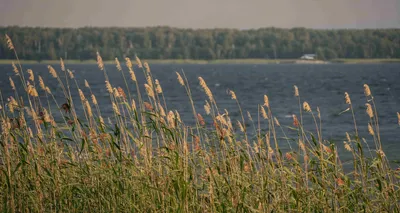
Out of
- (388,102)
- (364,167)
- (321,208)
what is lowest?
(321,208)

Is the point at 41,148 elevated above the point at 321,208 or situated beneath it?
elevated above

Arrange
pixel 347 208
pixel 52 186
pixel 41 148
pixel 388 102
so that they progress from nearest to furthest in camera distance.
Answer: pixel 347 208, pixel 52 186, pixel 41 148, pixel 388 102

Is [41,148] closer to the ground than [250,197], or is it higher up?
higher up

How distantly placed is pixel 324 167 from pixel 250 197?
40.2 inches

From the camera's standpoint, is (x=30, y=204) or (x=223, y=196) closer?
(x=223, y=196)

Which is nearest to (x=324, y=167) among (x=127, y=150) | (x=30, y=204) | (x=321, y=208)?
(x=321, y=208)

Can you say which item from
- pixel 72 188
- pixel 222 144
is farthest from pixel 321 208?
pixel 72 188

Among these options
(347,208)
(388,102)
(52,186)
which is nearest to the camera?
(347,208)

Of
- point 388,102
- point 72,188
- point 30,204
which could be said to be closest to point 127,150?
point 72,188

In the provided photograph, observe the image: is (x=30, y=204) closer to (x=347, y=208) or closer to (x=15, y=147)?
Result: (x=15, y=147)

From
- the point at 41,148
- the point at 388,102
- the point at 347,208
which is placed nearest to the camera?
the point at 347,208

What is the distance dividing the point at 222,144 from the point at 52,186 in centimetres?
238

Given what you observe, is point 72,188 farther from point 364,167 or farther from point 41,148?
point 364,167

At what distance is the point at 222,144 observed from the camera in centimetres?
Result: 772
